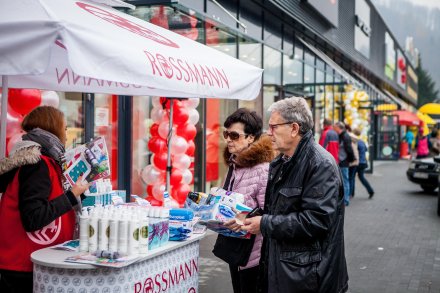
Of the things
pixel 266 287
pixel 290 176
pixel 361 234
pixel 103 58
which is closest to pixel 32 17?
pixel 103 58

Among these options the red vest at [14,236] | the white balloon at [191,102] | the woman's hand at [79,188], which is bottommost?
the red vest at [14,236]

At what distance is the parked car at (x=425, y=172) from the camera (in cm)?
1658

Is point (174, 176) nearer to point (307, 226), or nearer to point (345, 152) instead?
point (307, 226)

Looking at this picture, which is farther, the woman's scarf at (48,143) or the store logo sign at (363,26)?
the store logo sign at (363,26)

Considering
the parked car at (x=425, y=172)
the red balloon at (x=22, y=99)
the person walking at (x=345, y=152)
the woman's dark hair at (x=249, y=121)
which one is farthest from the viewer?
the parked car at (x=425, y=172)

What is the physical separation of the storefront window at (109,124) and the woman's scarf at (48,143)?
215 inches

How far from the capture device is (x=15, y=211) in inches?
148

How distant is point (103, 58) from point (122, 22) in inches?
40.3

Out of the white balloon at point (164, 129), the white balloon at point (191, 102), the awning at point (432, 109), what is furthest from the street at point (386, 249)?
the awning at point (432, 109)

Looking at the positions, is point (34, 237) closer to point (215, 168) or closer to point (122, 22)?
point (122, 22)

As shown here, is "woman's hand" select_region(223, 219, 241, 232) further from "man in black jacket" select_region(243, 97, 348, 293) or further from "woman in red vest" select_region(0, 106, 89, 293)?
"woman in red vest" select_region(0, 106, 89, 293)

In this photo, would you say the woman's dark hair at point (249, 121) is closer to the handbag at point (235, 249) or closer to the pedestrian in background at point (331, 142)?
the handbag at point (235, 249)

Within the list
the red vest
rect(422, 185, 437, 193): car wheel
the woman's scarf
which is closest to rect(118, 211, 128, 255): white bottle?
the red vest

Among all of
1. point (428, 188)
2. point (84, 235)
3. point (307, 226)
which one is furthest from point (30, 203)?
point (428, 188)
